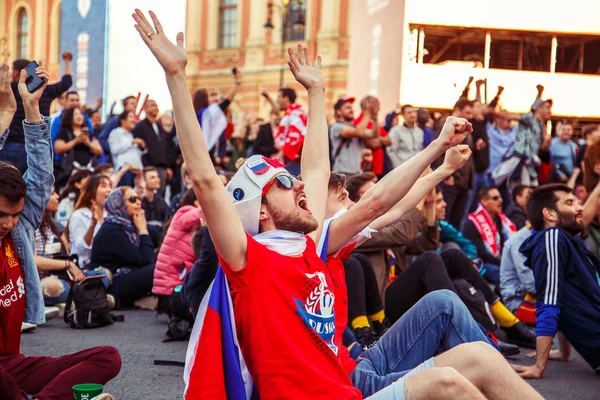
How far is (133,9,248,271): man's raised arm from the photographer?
2.74m

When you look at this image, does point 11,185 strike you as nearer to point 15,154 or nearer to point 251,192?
point 251,192

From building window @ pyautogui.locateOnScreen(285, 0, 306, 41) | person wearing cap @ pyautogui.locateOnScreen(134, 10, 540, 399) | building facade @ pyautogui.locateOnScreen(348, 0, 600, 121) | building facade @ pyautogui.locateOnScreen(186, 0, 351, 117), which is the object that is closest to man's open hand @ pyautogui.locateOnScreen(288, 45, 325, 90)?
person wearing cap @ pyautogui.locateOnScreen(134, 10, 540, 399)

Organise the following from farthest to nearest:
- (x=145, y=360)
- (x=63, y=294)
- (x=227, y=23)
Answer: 1. (x=227, y=23)
2. (x=63, y=294)
3. (x=145, y=360)

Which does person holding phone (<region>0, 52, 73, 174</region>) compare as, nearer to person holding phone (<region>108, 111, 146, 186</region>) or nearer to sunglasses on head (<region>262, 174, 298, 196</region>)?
person holding phone (<region>108, 111, 146, 186</region>)

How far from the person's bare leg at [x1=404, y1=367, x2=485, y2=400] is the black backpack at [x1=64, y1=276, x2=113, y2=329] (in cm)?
421

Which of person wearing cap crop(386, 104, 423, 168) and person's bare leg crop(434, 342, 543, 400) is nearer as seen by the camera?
person's bare leg crop(434, 342, 543, 400)

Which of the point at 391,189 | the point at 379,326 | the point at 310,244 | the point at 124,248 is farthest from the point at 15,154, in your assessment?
the point at 310,244

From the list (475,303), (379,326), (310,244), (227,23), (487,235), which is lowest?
(379,326)

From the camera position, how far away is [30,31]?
11164 mm

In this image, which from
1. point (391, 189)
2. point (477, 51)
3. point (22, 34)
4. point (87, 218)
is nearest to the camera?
point (391, 189)

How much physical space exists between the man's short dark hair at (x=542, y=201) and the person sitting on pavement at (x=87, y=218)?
4.03 meters

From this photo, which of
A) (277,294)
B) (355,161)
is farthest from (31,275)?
(355,161)

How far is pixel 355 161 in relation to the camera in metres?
9.82

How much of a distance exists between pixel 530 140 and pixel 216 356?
9349 millimetres
